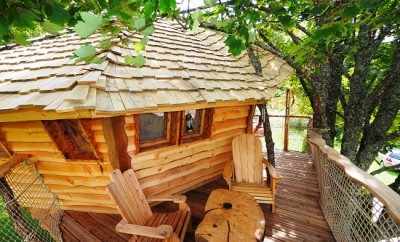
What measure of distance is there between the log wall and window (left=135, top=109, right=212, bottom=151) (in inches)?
4.7

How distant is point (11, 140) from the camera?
4172 millimetres

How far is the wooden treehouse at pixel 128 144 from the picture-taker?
127 inches

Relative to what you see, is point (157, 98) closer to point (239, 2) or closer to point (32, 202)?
point (239, 2)

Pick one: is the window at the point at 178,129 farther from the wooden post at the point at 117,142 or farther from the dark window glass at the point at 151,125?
the wooden post at the point at 117,142

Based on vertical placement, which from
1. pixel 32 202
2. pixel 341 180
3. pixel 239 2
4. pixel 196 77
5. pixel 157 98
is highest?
pixel 239 2

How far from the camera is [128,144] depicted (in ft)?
13.4

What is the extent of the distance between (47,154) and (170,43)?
10.1 feet

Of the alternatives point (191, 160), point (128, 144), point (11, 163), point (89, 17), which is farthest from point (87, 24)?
point (191, 160)

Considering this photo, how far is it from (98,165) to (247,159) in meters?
2.88

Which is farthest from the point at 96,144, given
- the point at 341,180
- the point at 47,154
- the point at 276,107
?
the point at 276,107

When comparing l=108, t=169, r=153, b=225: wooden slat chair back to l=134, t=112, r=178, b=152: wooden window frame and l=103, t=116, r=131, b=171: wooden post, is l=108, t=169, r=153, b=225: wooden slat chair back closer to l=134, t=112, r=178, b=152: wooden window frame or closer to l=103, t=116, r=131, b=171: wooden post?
l=103, t=116, r=131, b=171: wooden post

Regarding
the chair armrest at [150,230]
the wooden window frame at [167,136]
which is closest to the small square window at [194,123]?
the wooden window frame at [167,136]

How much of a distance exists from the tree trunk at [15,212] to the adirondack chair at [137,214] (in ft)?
4.60

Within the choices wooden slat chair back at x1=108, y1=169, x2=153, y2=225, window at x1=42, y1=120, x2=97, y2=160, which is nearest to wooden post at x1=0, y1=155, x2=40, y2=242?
window at x1=42, y1=120, x2=97, y2=160
